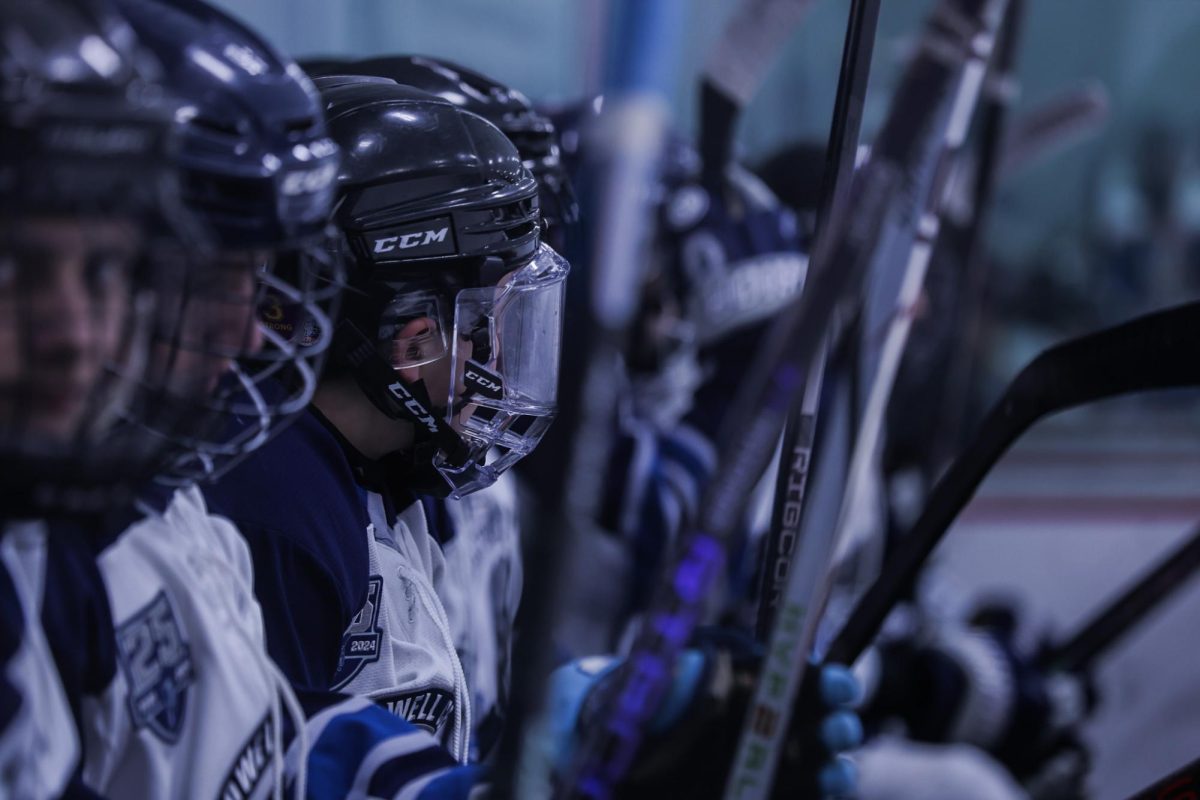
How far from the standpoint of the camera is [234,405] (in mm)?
868

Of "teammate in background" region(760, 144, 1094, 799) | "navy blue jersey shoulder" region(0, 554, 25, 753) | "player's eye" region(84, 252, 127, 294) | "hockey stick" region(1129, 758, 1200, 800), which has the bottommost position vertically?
"teammate in background" region(760, 144, 1094, 799)

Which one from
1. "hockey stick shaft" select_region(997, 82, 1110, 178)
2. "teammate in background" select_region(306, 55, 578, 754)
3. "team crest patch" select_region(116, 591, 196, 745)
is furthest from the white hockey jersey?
"hockey stick shaft" select_region(997, 82, 1110, 178)

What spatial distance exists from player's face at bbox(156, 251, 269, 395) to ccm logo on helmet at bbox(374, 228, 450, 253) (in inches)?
10.5

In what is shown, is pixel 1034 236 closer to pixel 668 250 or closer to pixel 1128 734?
pixel 1128 734

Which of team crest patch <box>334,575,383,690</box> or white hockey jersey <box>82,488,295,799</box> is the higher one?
white hockey jersey <box>82,488,295,799</box>

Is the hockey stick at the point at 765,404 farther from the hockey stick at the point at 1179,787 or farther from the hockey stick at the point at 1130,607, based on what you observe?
the hockey stick at the point at 1130,607

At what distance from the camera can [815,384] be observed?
1021 mm

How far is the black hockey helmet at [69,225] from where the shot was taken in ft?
2.27

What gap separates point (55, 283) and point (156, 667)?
23 centimetres

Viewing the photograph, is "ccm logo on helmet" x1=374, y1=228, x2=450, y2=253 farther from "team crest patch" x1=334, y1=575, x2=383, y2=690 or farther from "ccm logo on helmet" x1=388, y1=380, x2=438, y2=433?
"team crest patch" x1=334, y1=575, x2=383, y2=690

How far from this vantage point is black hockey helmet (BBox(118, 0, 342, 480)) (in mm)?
791

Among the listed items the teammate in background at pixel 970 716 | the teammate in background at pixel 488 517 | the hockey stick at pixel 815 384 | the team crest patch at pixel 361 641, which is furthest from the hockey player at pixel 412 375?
the teammate in background at pixel 970 716

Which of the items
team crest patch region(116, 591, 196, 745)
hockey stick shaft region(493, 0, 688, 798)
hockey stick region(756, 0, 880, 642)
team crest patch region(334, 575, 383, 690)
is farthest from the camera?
team crest patch region(334, 575, 383, 690)

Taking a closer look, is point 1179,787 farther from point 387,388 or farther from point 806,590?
point 387,388
